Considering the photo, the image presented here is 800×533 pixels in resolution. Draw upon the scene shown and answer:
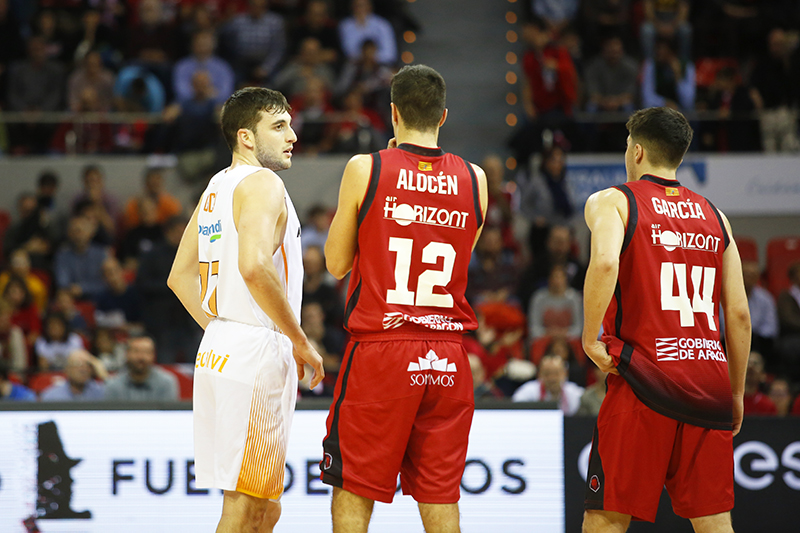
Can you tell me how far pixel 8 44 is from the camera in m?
13.2

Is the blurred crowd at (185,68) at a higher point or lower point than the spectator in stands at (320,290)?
higher

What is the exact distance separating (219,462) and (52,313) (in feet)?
20.8

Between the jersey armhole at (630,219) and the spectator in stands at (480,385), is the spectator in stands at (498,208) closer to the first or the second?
the spectator in stands at (480,385)

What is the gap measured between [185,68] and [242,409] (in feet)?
32.2

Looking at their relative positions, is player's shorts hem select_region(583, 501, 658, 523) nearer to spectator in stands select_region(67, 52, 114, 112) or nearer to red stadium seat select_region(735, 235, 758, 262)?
red stadium seat select_region(735, 235, 758, 262)

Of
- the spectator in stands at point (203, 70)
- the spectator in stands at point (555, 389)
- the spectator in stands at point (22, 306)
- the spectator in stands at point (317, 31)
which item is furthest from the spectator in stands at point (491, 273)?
the spectator in stands at point (22, 306)

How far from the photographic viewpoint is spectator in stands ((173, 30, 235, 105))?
12844 millimetres

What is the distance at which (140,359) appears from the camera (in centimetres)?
788

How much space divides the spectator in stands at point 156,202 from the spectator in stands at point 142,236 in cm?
19

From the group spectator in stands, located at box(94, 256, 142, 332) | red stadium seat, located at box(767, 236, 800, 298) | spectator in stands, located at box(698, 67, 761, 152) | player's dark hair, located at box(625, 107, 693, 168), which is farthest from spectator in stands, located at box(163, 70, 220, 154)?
player's dark hair, located at box(625, 107, 693, 168)

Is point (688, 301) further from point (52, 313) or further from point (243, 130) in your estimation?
point (52, 313)

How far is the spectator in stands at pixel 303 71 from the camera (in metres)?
12.5

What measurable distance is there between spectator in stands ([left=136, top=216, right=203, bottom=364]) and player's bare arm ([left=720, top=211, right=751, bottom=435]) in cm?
675

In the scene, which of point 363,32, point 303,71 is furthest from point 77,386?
point 363,32
